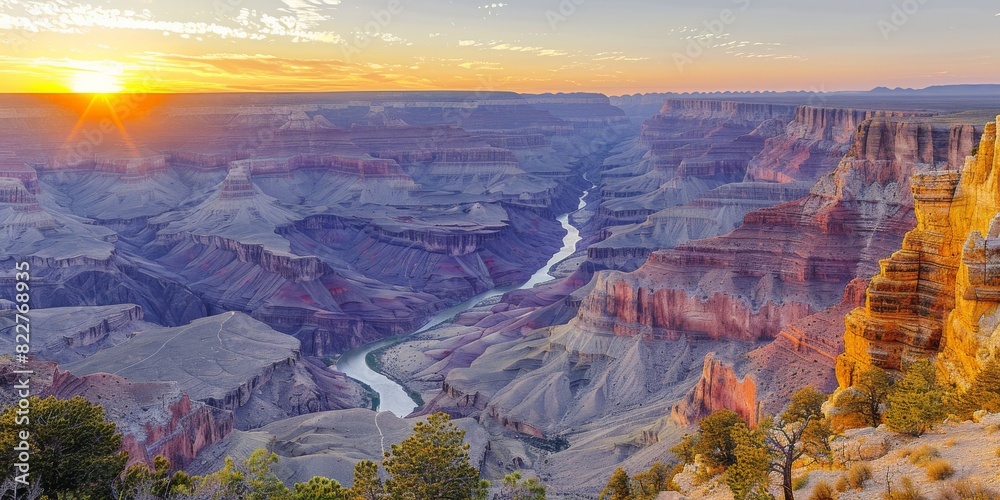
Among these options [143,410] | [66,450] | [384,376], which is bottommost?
[384,376]

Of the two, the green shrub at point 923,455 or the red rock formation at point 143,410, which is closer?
the green shrub at point 923,455

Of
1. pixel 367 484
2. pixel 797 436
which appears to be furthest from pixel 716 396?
pixel 367 484

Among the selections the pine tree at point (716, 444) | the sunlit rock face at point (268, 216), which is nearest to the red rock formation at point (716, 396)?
the pine tree at point (716, 444)

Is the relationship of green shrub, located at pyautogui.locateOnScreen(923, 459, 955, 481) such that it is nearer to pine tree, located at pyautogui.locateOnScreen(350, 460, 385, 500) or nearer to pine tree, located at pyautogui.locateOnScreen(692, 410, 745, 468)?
pine tree, located at pyautogui.locateOnScreen(692, 410, 745, 468)

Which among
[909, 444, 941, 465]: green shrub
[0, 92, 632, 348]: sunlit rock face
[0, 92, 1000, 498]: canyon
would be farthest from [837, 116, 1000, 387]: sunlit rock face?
[0, 92, 632, 348]: sunlit rock face

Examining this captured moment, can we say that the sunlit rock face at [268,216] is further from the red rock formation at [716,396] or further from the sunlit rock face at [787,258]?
the red rock formation at [716,396]

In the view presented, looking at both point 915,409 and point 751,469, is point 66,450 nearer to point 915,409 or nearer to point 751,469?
point 751,469
